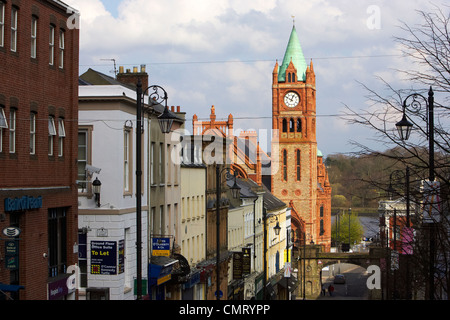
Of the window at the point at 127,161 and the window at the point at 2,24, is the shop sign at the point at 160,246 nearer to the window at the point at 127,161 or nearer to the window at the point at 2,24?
the window at the point at 127,161

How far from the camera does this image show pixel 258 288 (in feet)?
211

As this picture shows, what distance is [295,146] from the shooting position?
392ft

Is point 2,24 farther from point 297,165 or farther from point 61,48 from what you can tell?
point 297,165

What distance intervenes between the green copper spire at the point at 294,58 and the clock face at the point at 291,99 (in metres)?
2.44

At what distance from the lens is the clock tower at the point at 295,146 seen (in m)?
119

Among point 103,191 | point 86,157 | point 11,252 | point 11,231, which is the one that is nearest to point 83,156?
point 86,157

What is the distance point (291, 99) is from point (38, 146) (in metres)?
97.9

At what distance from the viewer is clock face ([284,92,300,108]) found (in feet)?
394

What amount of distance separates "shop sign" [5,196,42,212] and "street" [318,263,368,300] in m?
64.5

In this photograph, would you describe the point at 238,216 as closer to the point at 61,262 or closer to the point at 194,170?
the point at 194,170

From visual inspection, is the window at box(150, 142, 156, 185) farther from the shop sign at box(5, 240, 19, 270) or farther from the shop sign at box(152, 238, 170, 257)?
the shop sign at box(5, 240, 19, 270)

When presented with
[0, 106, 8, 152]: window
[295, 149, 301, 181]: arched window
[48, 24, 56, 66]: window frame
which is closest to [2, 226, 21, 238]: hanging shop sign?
[0, 106, 8, 152]: window

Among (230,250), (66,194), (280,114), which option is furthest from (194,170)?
(280,114)
